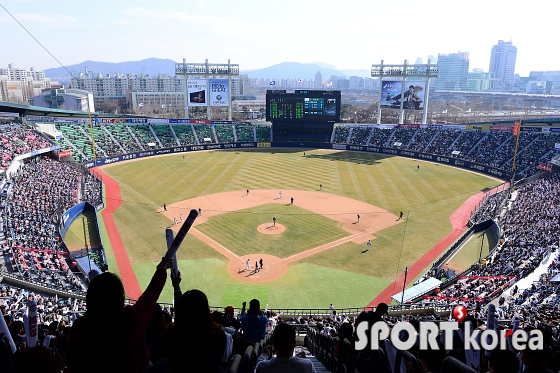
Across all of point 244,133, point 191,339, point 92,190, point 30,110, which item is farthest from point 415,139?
point 191,339

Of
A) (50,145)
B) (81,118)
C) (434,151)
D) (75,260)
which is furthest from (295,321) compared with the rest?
(81,118)

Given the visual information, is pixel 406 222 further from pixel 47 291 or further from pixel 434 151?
pixel 434 151

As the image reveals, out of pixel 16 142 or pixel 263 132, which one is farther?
pixel 263 132

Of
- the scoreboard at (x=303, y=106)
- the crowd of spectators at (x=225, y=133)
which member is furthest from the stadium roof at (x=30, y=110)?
the scoreboard at (x=303, y=106)

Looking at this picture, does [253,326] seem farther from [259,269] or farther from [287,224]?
[287,224]

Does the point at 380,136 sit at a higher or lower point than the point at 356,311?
higher

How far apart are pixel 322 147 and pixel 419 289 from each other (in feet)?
193

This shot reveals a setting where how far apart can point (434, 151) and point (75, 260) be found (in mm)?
60647

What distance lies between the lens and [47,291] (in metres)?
20.3

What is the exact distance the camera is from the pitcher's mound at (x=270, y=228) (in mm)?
33094

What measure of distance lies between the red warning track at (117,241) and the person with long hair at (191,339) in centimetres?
2078

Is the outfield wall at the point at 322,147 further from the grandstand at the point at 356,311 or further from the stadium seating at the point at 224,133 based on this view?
the stadium seating at the point at 224,133

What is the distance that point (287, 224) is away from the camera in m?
35.0

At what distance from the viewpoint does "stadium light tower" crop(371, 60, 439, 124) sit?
250ft
